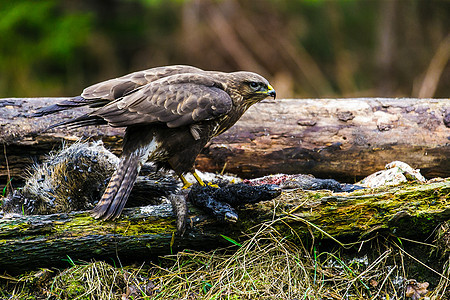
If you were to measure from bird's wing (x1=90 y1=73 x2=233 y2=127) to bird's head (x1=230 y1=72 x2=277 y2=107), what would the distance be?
31cm

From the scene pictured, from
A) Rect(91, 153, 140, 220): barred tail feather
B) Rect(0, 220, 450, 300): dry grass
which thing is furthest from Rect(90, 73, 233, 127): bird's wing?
Rect(0, 220, 450, 300): dry grass

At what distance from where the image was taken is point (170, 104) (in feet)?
10.7

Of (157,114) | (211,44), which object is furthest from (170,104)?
(211,44)

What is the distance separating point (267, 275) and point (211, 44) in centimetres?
691

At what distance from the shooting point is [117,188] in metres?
3.17

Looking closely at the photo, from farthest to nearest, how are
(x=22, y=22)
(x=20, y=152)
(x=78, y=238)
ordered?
(x=22, y=22) < (x=20, y=152) < (x=78, y=238)

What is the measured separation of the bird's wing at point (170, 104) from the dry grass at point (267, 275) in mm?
869

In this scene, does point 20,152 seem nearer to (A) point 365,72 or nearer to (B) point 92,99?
(B) point 92,99

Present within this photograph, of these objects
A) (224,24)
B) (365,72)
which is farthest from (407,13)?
(224,24)

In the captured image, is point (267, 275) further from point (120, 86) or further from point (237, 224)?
point (120, 86)

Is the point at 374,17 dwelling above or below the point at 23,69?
below

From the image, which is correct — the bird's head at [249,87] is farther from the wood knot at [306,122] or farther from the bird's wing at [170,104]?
the wood knot at [306,122]

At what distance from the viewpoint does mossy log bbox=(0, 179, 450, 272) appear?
2869 millimetres

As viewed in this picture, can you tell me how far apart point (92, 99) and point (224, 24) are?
6.21 metres
